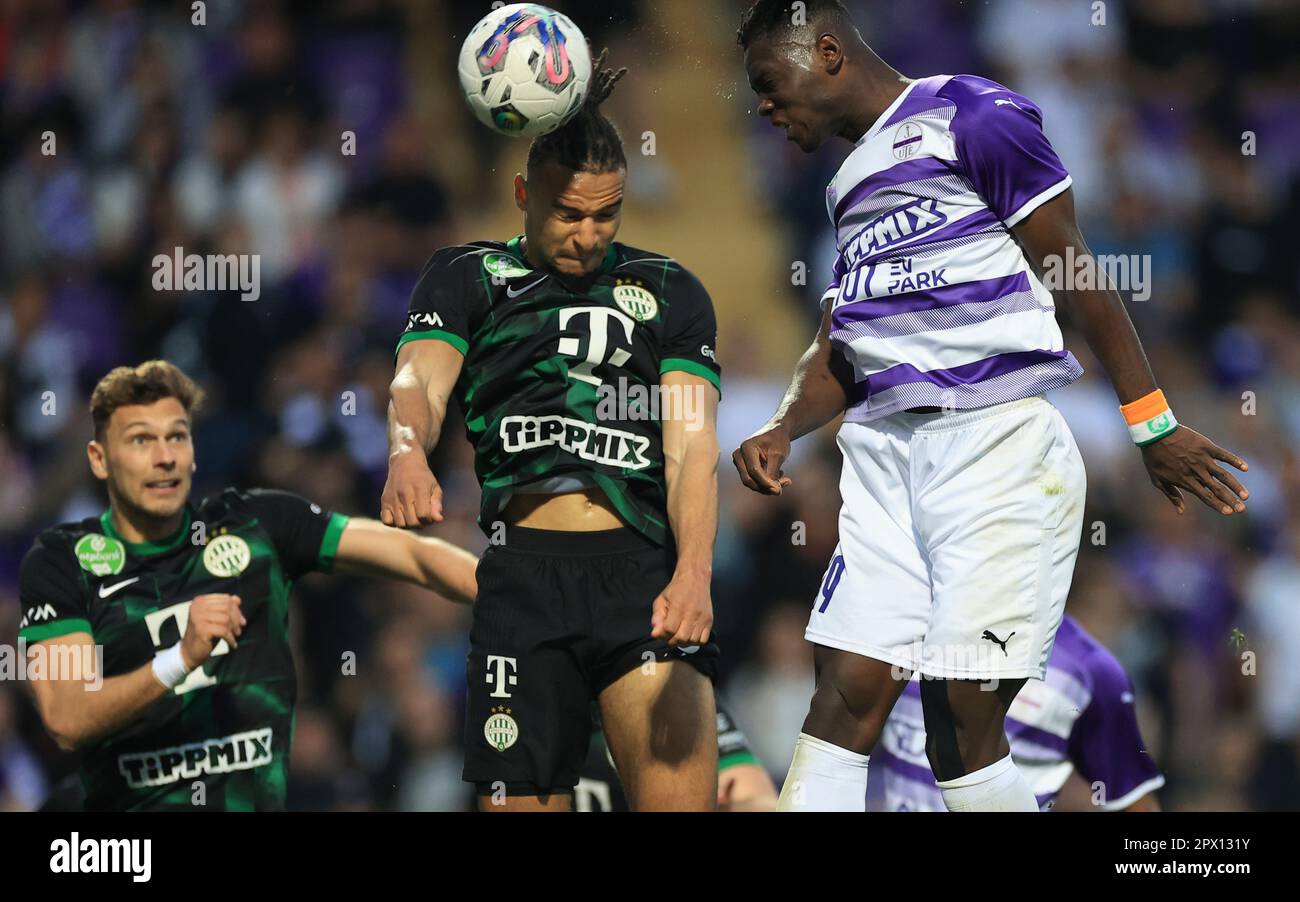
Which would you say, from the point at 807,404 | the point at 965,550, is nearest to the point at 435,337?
the point at 807,404

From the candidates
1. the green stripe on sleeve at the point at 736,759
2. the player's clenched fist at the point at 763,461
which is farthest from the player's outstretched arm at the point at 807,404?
the green stripe on sleeve at the point at 736,759

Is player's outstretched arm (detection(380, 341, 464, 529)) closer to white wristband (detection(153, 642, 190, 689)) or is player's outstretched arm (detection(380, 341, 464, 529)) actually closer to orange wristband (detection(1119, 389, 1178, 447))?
white wristband (detection(153, 642, 190, 689))

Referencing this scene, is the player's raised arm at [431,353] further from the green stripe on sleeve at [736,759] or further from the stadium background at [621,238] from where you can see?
the stadium background at [621,238]

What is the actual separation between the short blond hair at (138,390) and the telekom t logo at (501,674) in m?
1.80

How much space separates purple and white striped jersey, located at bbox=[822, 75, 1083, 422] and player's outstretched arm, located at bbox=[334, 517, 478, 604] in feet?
4.91

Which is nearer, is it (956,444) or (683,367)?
(956,444)

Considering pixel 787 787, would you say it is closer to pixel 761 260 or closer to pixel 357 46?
pixel 761 260

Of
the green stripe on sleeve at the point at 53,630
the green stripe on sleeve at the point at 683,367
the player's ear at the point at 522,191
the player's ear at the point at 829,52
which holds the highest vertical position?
the player's ear at the point at 829,52

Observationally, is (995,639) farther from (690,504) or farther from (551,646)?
(551,646)

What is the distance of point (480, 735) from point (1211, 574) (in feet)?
14.1

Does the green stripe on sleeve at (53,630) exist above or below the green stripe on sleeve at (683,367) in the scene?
below

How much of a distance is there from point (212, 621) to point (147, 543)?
738 millimetres

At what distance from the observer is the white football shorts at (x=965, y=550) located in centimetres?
362

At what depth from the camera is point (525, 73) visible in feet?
13.0
